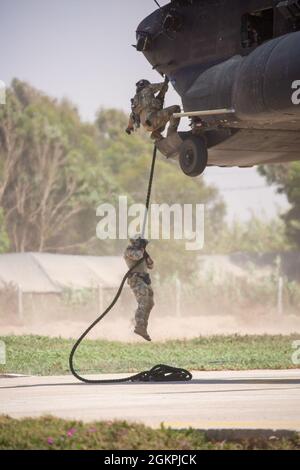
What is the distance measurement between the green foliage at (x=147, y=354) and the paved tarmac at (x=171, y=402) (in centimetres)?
409

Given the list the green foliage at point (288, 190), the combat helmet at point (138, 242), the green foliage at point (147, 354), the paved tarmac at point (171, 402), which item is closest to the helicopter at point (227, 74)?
the combat helmet at point (138, 242)

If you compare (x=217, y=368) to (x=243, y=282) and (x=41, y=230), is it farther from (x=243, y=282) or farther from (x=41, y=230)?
(x=41, y=230)

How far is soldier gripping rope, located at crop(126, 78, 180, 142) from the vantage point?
1783cm

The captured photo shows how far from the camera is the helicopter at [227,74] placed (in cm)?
1589

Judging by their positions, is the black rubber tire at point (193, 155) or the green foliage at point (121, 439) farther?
the black rubber tire at point (193, 155)

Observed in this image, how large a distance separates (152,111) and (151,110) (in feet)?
0.07

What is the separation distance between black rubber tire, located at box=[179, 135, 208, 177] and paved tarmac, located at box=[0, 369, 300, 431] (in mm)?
3328

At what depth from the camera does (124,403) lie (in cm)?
1228

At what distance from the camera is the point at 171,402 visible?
1230cm

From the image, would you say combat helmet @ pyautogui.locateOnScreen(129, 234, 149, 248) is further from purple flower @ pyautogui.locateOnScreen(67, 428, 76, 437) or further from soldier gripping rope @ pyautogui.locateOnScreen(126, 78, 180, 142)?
purple flower @ pyautogui.locateOnScreen(67, 428, 76, 437)

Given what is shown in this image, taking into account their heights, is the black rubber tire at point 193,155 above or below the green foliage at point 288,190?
below

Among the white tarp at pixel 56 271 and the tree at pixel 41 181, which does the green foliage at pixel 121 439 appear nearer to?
the white tarp at pixel 56 271

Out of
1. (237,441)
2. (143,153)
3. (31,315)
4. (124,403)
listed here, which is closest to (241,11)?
(124,403)

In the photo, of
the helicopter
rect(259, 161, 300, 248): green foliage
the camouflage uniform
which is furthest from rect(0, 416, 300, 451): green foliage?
rect(259, 161, 300, 248): green foliage
